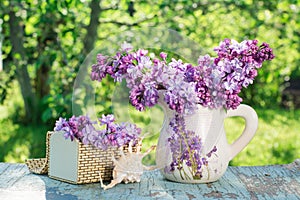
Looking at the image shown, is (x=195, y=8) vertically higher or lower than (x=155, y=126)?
higher

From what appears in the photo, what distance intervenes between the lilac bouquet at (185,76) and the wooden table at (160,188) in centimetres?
10

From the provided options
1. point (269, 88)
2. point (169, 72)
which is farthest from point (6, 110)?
point (169, 72)

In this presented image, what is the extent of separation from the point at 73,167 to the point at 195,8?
6.71 ft

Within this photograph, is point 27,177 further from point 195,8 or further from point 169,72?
point 195,8

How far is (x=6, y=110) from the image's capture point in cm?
475

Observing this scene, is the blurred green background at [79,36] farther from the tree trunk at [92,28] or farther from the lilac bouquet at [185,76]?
the lilac bouquet at [185,76]

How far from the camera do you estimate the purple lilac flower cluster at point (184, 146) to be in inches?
54.2

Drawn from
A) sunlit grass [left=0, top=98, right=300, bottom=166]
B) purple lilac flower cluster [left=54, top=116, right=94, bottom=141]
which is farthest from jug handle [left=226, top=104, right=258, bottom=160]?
sunlit grass [left=0, top=98, right=300, bottom=166]

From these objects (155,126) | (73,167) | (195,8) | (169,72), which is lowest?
(73,167)

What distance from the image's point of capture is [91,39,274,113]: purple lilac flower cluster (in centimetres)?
130

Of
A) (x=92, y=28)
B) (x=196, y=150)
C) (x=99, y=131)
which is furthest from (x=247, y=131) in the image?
(x=92, y=28)

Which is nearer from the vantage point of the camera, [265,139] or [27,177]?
[27,177]

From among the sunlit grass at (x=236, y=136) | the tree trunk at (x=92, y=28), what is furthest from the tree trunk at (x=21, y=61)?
the tree trunk at (x=92, y=28)

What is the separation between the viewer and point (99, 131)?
53.7 inches
